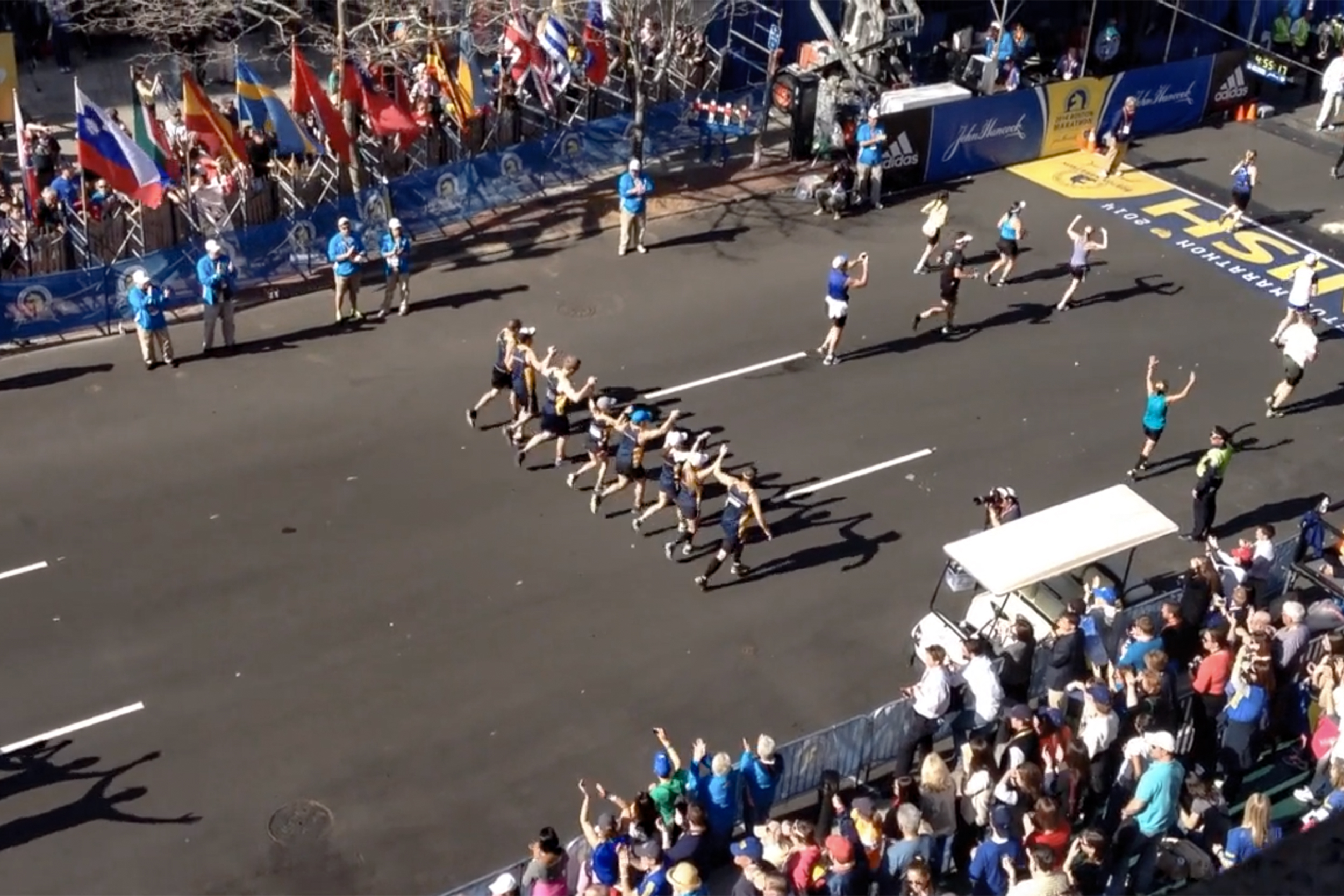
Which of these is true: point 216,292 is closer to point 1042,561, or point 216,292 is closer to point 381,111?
point 381,111

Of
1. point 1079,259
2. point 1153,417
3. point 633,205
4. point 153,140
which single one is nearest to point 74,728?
point 153,140

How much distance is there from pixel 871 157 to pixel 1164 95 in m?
8.00

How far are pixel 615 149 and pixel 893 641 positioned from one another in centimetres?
1350

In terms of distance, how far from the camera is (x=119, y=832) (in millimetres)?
14312

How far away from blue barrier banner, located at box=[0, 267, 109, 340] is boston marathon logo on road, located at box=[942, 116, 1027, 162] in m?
15.1

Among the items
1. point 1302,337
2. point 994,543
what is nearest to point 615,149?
point 1302,337

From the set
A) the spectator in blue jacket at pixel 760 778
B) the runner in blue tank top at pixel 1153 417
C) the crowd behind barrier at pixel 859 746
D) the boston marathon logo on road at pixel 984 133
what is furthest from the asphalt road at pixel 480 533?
the boston marathon logo on road at pixel 984 133

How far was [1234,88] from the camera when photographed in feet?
106

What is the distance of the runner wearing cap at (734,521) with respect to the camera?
17375mm

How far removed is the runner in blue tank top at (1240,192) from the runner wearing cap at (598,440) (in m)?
13.0

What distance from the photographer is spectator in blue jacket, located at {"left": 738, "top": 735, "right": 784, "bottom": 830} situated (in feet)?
43.6

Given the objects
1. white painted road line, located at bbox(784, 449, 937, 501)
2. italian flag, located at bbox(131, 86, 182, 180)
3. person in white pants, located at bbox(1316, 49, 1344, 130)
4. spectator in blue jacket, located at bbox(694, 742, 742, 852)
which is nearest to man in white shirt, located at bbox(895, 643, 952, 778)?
spectator in blue jacket, located at bbox(694, 742, 742, 852)

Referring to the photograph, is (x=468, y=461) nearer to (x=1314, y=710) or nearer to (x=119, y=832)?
(x=119, y=832)

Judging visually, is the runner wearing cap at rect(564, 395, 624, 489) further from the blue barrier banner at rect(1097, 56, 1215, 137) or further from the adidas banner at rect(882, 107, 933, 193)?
the blue barrier banner at rect(1097, 56, 1215, 137)
